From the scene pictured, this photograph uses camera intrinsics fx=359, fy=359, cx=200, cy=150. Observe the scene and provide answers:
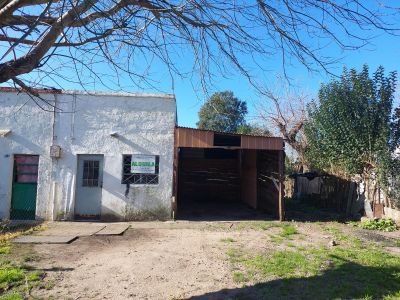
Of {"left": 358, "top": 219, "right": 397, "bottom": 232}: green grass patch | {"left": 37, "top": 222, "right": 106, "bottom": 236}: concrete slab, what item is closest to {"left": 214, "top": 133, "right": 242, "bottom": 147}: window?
{"left": 37, "top": 222, "right": 106, "bottom": 236}: concrete slab

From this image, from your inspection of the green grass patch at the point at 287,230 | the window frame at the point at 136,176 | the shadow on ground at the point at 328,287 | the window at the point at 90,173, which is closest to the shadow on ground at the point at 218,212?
the green grass patch at the point at 287,230

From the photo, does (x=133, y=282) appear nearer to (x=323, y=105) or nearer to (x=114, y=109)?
(x=114, y=109)

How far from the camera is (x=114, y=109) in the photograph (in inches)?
493

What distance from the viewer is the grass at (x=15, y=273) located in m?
5.36

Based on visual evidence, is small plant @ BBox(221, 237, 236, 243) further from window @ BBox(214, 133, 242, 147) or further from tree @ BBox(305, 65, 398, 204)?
tree @ BBox(305, 65, 398, 204)

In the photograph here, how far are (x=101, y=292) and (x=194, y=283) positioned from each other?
1.44 m

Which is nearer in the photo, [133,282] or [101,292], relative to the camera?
[101,292]

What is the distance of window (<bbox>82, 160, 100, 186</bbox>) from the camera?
40.6 feet

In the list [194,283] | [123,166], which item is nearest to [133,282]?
[194,283]

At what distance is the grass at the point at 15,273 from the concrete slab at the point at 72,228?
1386 millimetres

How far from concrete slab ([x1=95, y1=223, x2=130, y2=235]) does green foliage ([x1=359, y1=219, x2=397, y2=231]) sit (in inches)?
292

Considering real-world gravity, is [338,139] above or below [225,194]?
above

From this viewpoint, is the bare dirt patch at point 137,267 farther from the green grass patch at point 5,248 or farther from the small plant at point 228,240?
the green grass patch at point 5,248

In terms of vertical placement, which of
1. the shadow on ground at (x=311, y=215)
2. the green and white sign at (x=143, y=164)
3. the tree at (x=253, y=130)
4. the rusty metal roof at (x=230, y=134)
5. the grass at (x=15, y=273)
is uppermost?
the tree at (x=253, y=130)
